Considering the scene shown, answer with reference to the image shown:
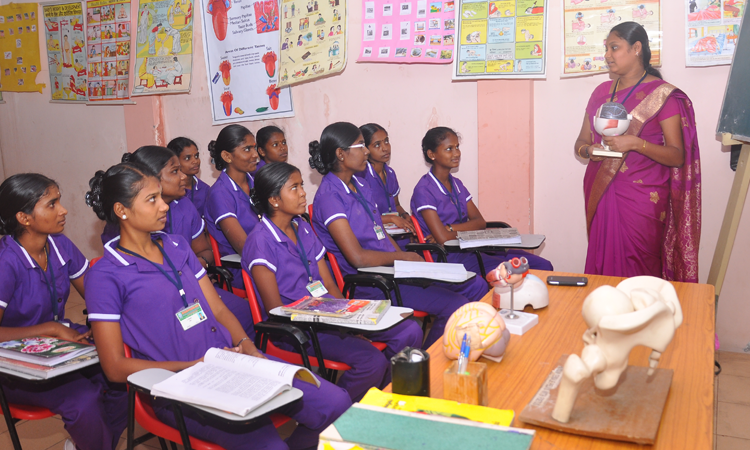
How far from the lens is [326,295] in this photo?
2395mm

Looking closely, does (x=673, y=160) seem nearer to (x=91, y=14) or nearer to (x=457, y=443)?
(x=457, y=443)

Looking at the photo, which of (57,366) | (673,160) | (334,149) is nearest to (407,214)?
(334,149)

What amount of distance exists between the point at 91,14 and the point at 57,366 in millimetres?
4235

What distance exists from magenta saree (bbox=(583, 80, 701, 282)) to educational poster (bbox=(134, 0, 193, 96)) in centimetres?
321

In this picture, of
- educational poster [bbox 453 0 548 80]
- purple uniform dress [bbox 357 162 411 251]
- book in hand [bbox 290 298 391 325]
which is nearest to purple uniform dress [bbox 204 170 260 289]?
purple uniform dress [bbox 357 162 411 251]

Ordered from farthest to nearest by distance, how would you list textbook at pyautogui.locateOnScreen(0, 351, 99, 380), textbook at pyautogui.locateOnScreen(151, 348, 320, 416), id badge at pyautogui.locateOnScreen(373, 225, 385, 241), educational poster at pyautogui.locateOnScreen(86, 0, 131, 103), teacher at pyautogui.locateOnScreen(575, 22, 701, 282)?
educational poster at pyautogui.locateOnScreen(86, 0, 131, 103) < id badge at pyautogui.locateOnScreen(373, 225, 385, 241) < teacher at pyautogui.locateOnScreen(575, 22, 701, 282) < textbook at pyautogui.locateOnScreen(0, 351, 99, 380) < textbook at pyautogui.locateOnScreen(151, 348, 320, 416)

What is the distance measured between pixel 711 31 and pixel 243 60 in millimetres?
3112

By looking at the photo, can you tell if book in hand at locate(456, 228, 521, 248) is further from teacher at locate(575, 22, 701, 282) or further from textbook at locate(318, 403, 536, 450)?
textbook at locate(318, 403, 536, 450)

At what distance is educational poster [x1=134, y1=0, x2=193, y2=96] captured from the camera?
15.0ft

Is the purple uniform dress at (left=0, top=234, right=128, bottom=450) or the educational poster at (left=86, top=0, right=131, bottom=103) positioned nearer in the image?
the purple uniform dress at (left=0, top=234, right=128, bottom=450)

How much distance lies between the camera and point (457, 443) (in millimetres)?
961

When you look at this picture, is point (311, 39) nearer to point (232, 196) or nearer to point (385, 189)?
point (385, 189)

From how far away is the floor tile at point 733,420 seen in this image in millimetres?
2416

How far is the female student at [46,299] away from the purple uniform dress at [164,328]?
334 mm
